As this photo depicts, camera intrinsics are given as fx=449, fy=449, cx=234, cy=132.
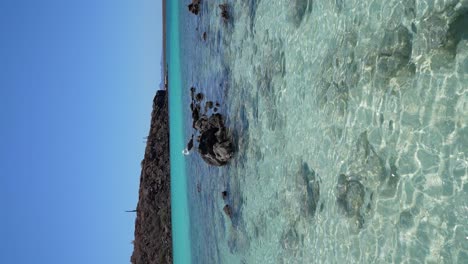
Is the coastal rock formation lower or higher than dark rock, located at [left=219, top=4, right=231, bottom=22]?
higher

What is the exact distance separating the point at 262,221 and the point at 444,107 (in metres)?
3.46

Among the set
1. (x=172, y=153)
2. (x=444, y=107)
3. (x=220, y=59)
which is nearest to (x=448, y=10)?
(x=444, y=107)

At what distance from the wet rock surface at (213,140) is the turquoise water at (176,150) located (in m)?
2.81

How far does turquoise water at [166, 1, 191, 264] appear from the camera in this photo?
10.7 metres

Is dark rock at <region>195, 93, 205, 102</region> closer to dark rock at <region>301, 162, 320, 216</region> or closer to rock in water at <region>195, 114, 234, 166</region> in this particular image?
rock in water at <region>195, 114, 234, 166</region>

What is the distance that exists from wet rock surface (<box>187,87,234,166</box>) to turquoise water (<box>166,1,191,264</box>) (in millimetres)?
2810

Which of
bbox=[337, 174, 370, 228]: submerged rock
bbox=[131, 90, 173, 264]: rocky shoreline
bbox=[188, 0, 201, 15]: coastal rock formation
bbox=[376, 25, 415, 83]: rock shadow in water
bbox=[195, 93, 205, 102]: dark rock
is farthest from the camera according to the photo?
bbox=[131, 90, 173, 264]: rocky shoreline

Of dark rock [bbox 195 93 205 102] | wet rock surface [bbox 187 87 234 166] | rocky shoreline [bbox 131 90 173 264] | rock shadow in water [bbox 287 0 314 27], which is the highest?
rock shadow in water [bbox 287 0 314 27]

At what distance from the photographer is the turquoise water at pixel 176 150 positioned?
10.7m

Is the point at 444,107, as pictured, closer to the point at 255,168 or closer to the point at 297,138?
the point at 297,138

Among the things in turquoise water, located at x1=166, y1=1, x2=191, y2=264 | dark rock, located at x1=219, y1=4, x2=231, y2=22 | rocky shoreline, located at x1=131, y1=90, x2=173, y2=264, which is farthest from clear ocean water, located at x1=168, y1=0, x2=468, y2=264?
rocky shoreline, located at x1=131, y1=90, x2=173, y2=264

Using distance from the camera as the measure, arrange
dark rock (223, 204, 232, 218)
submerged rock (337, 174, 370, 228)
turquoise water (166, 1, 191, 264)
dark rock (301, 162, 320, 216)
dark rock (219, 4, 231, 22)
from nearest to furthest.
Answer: submerged rock (337, 174, 370, 228) < dark rock (301, 162, 320, 216) < dark rock (223, 204, 232, 218) < dark rock (219, 4, 231, 22) < turquoise water (166, 1, 191, 264)

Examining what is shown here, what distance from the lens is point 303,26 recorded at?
5.28m

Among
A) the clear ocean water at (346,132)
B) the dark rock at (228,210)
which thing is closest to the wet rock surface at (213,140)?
the clear ocean water at (346,132)
